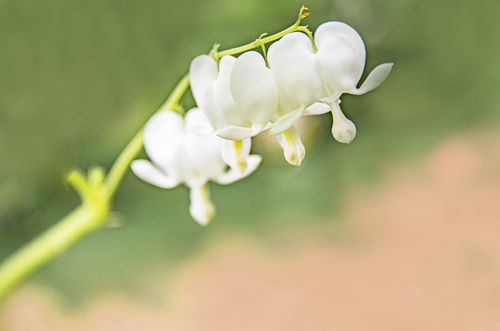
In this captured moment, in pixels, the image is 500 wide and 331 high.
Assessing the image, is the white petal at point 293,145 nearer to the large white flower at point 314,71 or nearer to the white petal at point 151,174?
the large white flower at point 314,71

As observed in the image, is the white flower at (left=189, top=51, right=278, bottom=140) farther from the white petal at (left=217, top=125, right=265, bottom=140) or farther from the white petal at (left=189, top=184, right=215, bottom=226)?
the white petal at (left=189, top=184, right=215, bottom=226)

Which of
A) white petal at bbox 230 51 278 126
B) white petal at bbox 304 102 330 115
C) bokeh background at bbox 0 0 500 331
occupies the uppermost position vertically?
white petal at bbox 230 51 278 126

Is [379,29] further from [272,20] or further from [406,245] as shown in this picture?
[406,245]

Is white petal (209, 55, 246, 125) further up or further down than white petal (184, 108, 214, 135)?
further up

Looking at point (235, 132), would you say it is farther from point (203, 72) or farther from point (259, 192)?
point (259, 192)

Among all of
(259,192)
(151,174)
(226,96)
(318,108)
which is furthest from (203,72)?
(259,192)

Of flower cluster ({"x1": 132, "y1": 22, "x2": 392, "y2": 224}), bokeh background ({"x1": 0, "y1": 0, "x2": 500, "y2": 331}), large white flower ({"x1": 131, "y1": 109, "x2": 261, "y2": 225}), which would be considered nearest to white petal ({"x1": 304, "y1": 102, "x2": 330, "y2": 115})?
flower cluster ({"x1": 132, "y1": 22, "x2": 392, "y2": 224})

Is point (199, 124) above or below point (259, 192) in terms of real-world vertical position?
above

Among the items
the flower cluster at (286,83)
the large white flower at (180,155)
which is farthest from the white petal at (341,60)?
the large white flower at (180,155)
